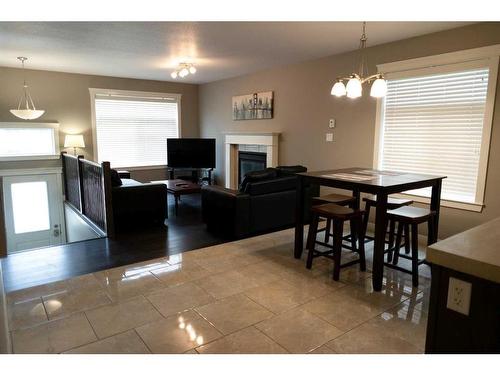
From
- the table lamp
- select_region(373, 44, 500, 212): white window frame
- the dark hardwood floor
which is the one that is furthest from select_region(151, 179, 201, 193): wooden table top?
select_region(373, 44, 500, 212): white window frame

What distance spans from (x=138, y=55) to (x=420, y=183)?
4.21m

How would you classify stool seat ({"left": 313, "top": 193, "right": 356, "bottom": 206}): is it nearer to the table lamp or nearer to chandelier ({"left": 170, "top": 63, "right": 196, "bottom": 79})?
chandelier ({"left": 170, "top": 63, "right": 196, "bottom": 79})

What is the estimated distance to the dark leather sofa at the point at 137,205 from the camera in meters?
4.45

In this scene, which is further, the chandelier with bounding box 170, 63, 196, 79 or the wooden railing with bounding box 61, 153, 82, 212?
the wooden railing with bounding box 61, 153, 82, 212

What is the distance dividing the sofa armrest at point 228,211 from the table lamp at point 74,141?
335 cm

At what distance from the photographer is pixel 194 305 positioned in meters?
2.57

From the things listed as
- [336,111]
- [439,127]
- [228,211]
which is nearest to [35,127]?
[228,211]

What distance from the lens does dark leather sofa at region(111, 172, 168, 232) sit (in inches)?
175

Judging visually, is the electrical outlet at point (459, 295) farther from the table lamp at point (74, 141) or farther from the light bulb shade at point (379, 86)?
the table lamp at point (74, 141)

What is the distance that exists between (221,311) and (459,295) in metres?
1.74

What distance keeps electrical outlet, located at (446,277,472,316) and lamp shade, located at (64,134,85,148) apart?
6.67 metres
